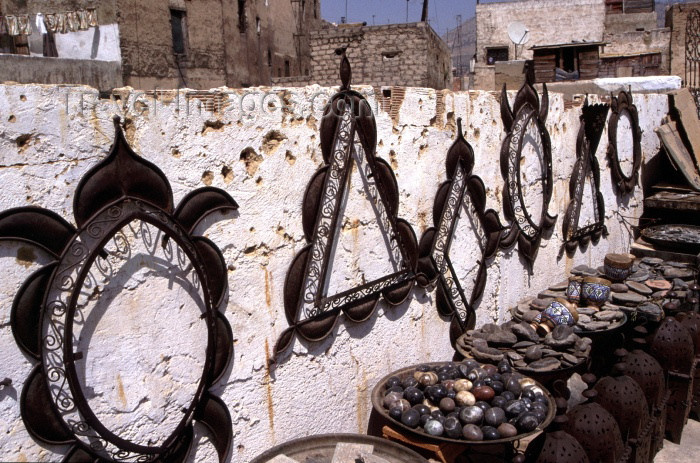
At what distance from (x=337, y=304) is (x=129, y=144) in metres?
1.45

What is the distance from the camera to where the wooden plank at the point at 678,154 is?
Result: 22.8 ft

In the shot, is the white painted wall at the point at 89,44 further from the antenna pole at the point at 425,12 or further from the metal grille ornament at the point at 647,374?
the metal grille ornament at the point at 647,374

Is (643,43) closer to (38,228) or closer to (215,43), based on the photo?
(215,43)

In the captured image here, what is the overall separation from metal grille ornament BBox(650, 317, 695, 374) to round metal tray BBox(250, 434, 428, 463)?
250 cm

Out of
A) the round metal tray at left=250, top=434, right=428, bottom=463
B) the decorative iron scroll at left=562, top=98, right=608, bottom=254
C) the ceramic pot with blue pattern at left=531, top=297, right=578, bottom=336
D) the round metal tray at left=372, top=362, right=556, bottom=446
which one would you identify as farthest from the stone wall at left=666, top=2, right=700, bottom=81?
the round metal tray at left=250, top=434, right=428, bottom=463

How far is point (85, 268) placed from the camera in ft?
7.01

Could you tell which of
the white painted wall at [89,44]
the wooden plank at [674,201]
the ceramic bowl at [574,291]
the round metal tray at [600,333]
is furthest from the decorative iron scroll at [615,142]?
the white painted wall at [89,44]

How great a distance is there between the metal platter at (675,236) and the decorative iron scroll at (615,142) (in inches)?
21.7

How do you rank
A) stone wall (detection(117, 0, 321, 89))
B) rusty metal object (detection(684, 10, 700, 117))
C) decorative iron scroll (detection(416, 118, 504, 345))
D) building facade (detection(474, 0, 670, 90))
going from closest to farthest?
decorative iron scroll (detection(416, 118, 504, 345)), rusty metal object (detection(684, 10, 700, 117)), stone wall (detection(117, 0, 321, 89)), building facade (detection(474, 0, 670, 90))

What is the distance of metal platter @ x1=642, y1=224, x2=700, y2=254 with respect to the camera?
6.29 metres

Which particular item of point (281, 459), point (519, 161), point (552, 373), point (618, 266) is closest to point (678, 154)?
point (618, 266)

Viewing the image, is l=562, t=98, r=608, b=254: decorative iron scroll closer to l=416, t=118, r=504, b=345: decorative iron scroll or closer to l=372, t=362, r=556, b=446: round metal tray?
l=416, t=118, r=504, b=345: decorative iron scroll

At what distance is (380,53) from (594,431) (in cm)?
837

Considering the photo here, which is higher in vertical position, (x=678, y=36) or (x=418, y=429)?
(x=678, y=36)
